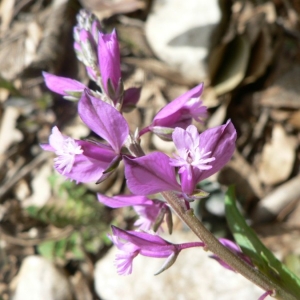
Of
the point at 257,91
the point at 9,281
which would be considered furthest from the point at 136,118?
the point at 9,281

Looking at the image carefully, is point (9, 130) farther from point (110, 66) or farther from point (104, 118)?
point (104, 118)

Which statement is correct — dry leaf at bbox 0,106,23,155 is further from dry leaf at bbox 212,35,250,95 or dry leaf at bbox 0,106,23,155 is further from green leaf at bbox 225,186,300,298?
green leaf at bbox 225,186,300,298

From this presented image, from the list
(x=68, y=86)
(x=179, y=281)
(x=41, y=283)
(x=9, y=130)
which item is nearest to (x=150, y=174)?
(x=68, y=86)

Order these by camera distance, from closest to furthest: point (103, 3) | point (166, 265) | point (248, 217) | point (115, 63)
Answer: point (166, 265) < point (115, 63) < point (248, 217) < point (103, 3)

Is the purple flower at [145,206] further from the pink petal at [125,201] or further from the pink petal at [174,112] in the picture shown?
the pink petal at [174,112]

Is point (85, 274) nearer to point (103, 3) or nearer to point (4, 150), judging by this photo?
point (4, 150)

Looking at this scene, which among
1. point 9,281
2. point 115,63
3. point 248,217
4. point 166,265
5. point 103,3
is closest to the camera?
point 166,265

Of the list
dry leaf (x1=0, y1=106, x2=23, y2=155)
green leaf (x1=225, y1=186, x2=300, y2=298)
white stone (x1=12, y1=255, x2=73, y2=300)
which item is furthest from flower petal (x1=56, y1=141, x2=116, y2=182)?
dry leaf (x1=0, y1=106, x2=23, y2=155)
